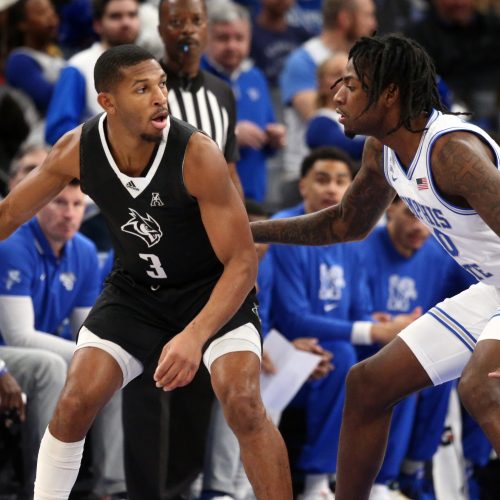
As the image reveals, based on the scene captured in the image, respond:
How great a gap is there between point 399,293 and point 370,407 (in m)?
1.94

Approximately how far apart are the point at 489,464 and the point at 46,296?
267cm

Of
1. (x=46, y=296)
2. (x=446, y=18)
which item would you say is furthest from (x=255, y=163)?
(x=446, y=18)

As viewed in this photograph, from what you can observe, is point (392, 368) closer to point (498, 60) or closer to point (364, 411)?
point (364, 411)

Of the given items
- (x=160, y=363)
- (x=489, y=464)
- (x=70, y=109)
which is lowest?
(x=489, y=464)

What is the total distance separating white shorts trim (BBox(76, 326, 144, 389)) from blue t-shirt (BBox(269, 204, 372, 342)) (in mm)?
1739

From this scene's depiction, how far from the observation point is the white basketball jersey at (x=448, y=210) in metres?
4.00

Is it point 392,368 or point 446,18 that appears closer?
point 392,368

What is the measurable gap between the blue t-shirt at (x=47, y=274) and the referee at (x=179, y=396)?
2.35 feet

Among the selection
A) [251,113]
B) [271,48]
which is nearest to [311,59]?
[251,113]

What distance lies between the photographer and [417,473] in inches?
239

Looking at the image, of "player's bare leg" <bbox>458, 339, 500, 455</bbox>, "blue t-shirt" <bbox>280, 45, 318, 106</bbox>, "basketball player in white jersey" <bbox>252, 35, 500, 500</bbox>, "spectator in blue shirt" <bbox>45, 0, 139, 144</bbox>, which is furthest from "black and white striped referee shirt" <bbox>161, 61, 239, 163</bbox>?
"blue t-shirt" <bbox>280, 45, 318, 106</bbox>

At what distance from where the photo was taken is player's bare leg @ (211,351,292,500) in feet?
12.8

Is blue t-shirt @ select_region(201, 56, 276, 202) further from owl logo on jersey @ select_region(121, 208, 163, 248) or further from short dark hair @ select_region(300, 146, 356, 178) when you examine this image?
owl logo on jersey @ select_region(121, 208, 163, 248)

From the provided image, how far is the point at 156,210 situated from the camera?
4.11 metres
